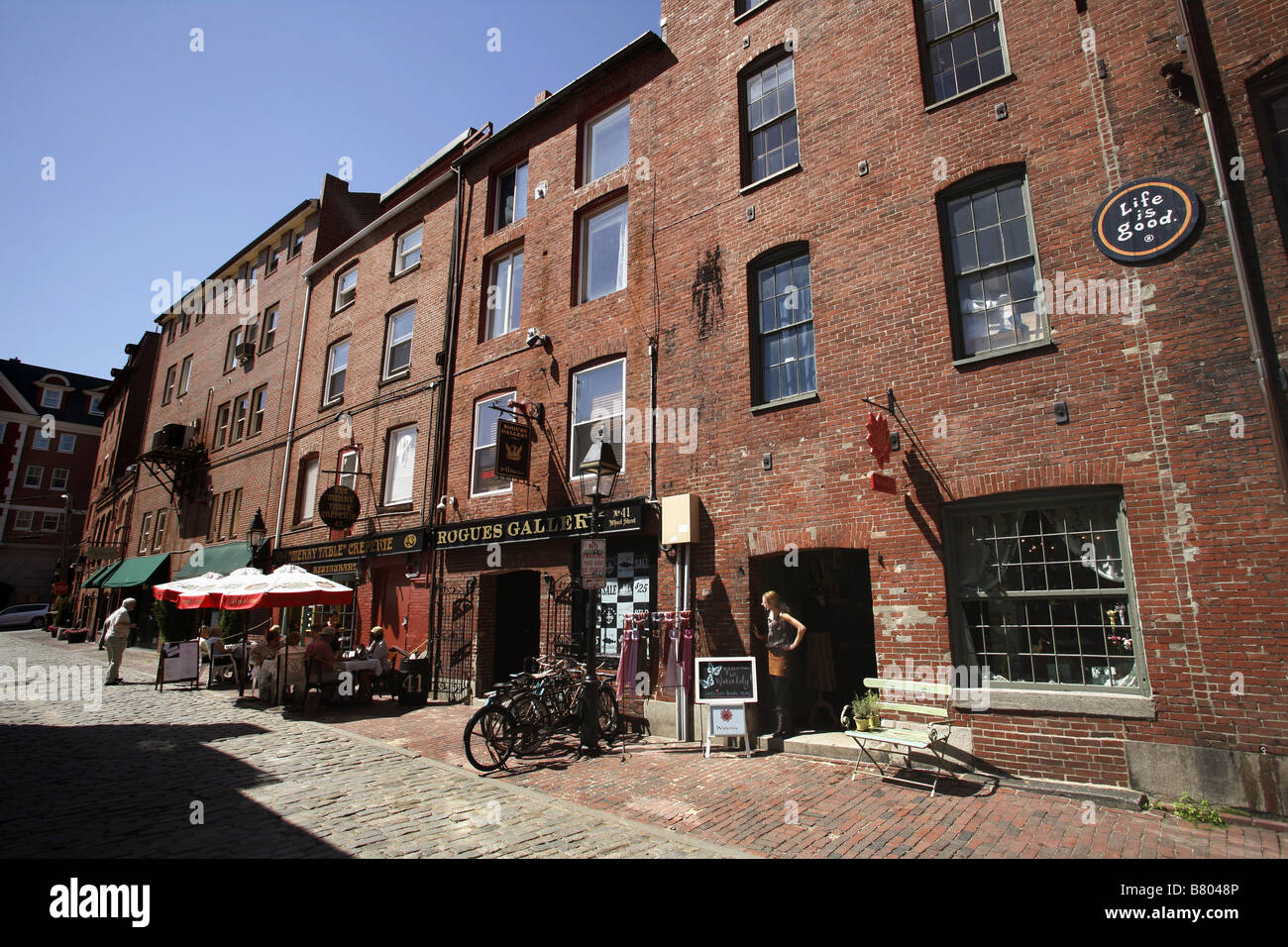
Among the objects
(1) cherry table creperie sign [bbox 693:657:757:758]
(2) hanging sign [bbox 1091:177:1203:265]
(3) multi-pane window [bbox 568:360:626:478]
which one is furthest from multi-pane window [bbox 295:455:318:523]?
(2) hanging sign [bbox 1091:177:1203:265]

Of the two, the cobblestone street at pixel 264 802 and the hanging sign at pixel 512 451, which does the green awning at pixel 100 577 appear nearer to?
the cobblestone street at pixel 264 802

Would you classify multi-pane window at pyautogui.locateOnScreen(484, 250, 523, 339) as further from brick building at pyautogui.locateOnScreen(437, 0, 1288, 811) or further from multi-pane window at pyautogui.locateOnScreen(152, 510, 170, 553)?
multi-pane window at pyautogui.locateOnScreen(152, 510, 170, 553)

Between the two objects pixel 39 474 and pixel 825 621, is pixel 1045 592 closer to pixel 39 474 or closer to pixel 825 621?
pixel 825 621

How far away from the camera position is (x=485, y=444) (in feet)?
46.2

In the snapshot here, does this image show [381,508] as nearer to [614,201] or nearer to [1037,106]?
[614,201]

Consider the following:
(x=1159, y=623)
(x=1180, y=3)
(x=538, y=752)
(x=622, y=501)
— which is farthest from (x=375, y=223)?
(x=1159, y=623)

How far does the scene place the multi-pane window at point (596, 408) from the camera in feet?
38.1

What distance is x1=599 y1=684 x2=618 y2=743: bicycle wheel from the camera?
9.05m

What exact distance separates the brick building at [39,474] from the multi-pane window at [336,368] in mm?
38313

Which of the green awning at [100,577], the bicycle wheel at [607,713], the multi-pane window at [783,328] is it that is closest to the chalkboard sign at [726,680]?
the bicycle wheel at [607,713]

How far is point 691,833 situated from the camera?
17.6ft

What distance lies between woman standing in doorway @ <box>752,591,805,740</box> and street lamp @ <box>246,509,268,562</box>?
17828 mm

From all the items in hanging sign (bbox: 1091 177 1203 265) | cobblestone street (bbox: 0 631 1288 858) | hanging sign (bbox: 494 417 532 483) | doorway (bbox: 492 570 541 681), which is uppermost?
hanging sign (bbox: 1091 177 1203 265)

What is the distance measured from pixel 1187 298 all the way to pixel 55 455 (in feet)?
217
